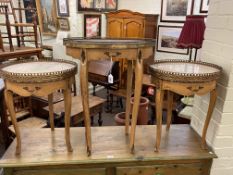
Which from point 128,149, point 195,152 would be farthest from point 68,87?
point 195,152

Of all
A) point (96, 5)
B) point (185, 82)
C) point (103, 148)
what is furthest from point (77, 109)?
point (96, 5)

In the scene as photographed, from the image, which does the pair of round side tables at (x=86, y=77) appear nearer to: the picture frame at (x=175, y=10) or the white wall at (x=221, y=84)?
the white wall at (x=221, y=84)

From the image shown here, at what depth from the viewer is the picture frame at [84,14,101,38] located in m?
4.29

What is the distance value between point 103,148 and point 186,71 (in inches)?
29.2

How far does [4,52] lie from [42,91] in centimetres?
205

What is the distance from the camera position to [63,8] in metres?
4.21

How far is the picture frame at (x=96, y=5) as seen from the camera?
4.14m

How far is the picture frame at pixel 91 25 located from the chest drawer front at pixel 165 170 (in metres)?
3.17

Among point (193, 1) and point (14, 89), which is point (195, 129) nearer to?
point (14, 89)

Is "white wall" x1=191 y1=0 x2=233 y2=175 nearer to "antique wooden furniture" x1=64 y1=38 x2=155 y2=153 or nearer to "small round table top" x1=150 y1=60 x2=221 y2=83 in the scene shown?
"small round table top" x1=150 y1=60 x2=221 y2=83

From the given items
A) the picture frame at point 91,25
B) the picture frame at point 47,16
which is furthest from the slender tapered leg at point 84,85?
the picture frame at point 47,16

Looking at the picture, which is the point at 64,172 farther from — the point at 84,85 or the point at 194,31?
the point at 194,31

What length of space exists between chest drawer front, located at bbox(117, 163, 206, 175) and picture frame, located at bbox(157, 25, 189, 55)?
304cm

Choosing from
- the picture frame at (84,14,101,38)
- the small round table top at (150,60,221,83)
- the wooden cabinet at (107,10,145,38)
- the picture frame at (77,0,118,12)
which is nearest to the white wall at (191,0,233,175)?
the small round table top at (150,60,221,83)
